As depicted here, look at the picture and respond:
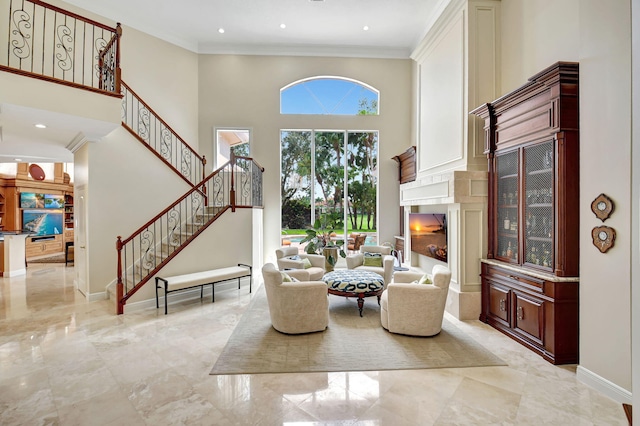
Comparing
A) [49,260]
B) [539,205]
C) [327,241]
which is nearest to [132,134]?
[327,241]

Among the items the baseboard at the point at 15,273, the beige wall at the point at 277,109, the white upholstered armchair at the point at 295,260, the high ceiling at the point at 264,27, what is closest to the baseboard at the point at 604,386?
the white upholstered armchair at the point at 295,260

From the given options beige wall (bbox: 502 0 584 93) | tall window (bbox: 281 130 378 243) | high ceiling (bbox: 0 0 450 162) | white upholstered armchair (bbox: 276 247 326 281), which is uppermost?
high ceiling (bbox: 0 0 450 162)

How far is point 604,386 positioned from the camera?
9.07 ft

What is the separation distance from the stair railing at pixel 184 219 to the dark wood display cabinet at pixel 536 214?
4770mm

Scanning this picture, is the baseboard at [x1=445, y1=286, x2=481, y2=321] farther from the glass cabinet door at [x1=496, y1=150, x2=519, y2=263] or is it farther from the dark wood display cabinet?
the glass cabinet door at [x1=496, y1=150, x2=519, y2=263]

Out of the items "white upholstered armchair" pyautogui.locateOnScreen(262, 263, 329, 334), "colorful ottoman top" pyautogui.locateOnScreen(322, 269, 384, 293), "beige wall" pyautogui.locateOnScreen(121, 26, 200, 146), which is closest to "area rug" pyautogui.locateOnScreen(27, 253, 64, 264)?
"beige wall" pyautogui.locateOnScreen(121, 26, 200, 146)

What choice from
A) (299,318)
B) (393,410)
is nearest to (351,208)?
(299,318)

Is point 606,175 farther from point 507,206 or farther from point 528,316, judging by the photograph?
point 528,316

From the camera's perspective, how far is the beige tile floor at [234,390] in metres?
2.46

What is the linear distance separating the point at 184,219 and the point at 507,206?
6.54 m

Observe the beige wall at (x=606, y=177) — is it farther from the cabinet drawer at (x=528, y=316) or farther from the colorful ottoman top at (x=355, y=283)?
the colorful ottoman top at (x=355, y=283)

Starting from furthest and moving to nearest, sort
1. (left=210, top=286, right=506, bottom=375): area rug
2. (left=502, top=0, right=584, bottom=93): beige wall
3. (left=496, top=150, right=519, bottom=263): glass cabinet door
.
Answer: (left=496, top=150, right=519, bottom=263): glass cabinet door < (left=502, top=0, right=584, bottom=93): beige wall < (left=210, top=286, right=506, bottom=375): area rug

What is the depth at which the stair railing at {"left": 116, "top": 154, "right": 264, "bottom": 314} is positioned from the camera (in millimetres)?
5899

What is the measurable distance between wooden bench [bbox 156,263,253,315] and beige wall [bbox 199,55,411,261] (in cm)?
242
